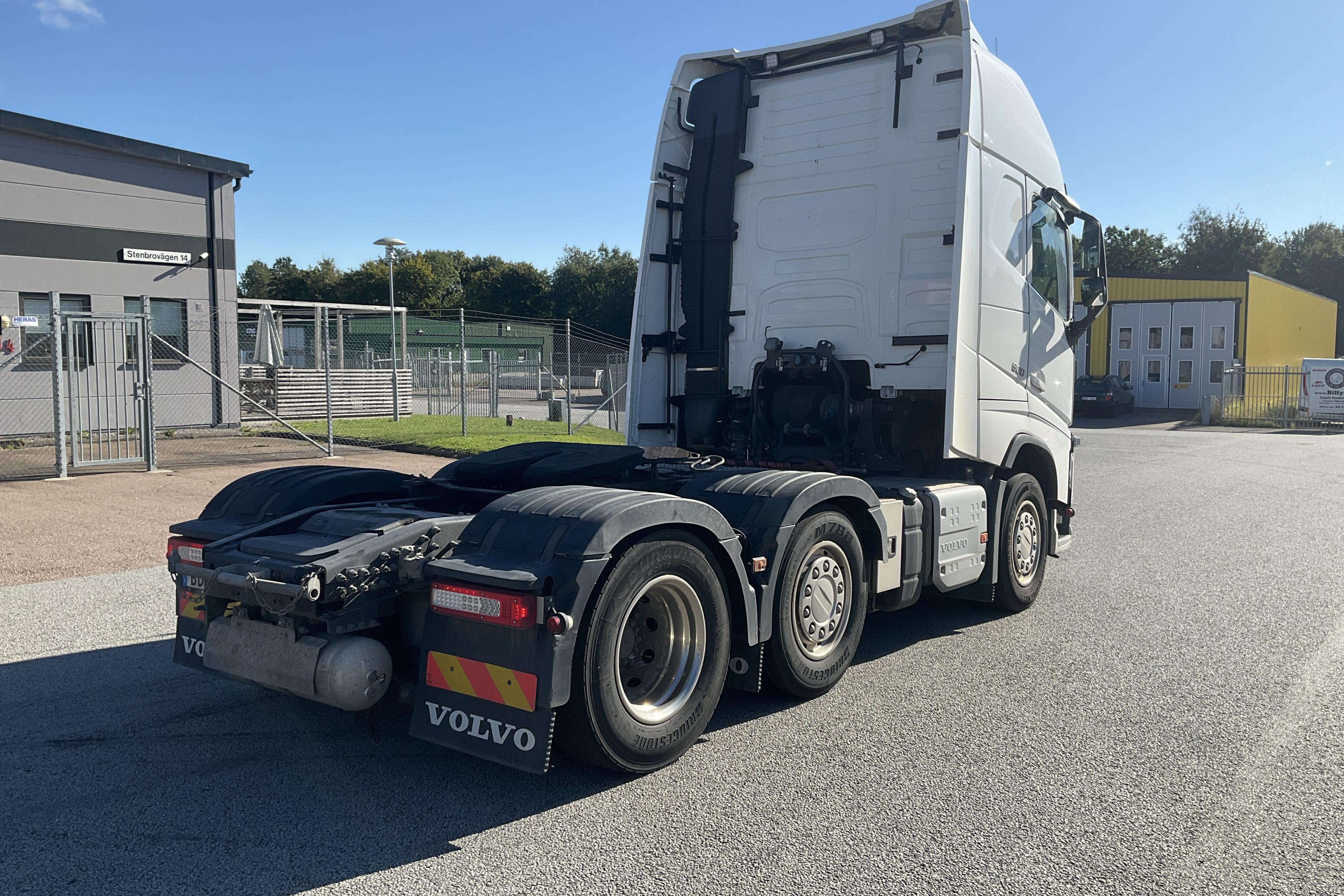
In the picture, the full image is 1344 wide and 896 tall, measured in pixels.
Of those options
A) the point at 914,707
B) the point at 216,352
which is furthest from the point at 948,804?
the point at 216,352

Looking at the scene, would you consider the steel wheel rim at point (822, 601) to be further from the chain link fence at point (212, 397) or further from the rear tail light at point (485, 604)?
the chain link fence at point (212, 397)

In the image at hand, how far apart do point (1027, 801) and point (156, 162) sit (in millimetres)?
22719

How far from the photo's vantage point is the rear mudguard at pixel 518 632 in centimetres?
357

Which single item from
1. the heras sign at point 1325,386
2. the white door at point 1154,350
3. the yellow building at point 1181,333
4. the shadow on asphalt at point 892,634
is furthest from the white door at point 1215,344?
the shadow on asphalt at point 892,634

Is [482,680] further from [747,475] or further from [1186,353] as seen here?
[1186,353]

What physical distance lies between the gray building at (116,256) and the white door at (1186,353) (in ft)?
108

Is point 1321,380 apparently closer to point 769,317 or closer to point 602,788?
point 769,317

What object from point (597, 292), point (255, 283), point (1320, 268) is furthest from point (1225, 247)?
point (255, 283)

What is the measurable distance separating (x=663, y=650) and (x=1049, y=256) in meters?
4.84

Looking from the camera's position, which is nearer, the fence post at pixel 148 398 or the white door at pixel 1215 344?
the fence post at pixel 148 398

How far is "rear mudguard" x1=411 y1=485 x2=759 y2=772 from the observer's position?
11.7 feet

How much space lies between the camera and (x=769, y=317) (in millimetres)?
7109

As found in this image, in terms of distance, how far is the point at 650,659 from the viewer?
426cm

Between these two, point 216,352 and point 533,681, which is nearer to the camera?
point 533,681
